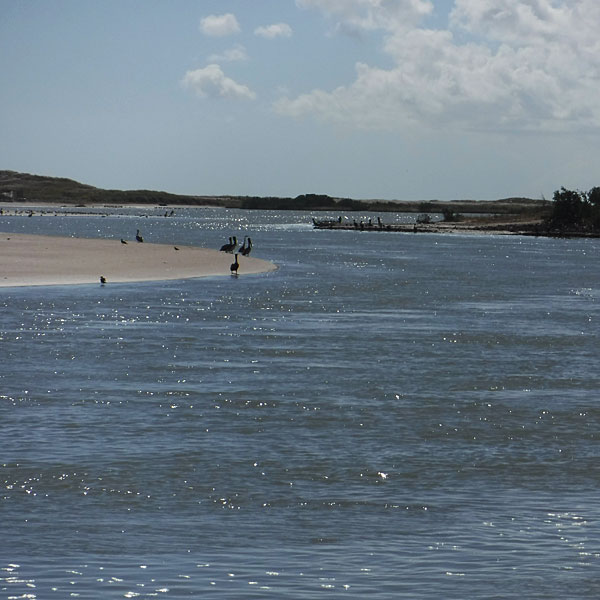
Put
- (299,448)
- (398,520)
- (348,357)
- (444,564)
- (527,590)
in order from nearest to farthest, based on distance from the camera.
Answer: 1. (527,590)
2. (444,564)
3. (398,520)
4. (299,448)
5. (348,357)

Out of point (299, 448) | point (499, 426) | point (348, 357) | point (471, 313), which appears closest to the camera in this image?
point (299, 448)

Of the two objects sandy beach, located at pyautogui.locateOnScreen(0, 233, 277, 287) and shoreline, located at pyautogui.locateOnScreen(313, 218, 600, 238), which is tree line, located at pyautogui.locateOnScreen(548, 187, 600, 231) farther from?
sandy beach, located at pyautogui.locateOnScreen(0, 233, 277, 287)

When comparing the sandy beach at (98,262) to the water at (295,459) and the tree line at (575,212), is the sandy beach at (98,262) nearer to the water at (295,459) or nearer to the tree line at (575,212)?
the water at (295,459)

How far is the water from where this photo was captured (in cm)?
1053

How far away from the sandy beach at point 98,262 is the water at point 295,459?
18135 mm

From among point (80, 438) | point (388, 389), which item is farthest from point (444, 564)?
point (388, 389)

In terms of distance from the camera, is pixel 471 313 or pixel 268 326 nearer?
pixel 268 326

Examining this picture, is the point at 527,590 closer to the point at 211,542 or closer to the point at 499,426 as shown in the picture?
the point at 211,542

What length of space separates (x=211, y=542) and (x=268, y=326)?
889 inches

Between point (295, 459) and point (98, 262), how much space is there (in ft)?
158

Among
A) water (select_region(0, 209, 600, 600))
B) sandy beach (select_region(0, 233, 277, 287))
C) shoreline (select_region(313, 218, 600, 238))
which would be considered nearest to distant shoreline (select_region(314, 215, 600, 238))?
shoreline (select_region(313, 218, 600, 238))

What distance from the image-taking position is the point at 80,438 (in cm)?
1639

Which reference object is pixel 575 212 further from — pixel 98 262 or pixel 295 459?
pixel 295 459

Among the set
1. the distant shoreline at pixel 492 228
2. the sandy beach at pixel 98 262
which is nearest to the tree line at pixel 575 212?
the distant shoreline at pixel 492 228
